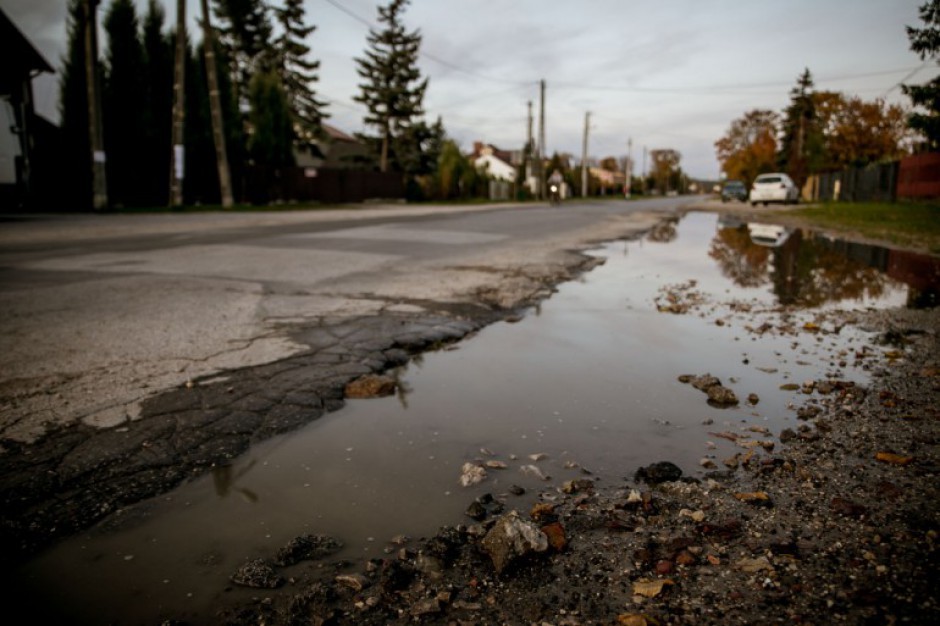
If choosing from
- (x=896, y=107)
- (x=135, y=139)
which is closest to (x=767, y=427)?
(x=135, y=139)

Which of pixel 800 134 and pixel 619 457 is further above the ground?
pixel 800 134

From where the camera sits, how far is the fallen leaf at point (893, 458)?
79.0 inches

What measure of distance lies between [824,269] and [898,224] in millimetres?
7992

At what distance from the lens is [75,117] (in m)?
21.3

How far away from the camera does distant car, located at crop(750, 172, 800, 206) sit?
26.7 m

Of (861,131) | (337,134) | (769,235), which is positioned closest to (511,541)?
(769,235)

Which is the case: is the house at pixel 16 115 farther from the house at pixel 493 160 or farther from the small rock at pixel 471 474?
the house at pixel 493 160

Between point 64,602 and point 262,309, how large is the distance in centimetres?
332

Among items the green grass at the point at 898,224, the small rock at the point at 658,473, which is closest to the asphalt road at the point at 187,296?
the small rock at the point at 658,473

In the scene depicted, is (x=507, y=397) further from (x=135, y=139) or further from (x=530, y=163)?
(x=530, y=163)

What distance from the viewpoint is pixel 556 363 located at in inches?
132

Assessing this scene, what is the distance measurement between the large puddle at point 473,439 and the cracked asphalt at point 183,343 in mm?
204

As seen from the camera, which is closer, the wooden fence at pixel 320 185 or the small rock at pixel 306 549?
the small rock at pixel 306 549

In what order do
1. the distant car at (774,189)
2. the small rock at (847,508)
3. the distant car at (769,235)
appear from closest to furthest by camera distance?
the small rock at (847,508) → the distant car at (769,235) → the distant car at (774,189)
